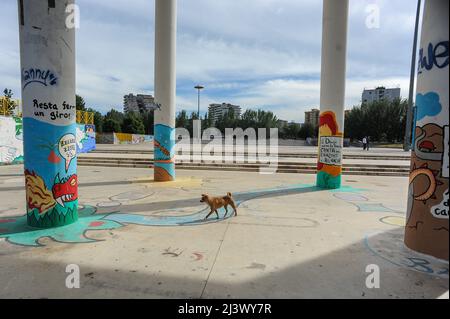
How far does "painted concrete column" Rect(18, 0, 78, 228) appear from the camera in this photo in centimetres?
530

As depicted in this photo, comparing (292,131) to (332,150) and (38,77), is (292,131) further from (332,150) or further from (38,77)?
(38,77)

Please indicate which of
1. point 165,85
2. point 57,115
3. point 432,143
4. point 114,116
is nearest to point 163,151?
point 165,85

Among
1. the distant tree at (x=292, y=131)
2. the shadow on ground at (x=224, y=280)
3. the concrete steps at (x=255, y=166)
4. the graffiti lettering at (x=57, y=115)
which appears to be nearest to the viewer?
the shadow on ground at (x=224, y=280)

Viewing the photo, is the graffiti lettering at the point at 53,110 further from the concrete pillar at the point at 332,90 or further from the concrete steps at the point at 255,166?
the concrete steps at the point at 255,166

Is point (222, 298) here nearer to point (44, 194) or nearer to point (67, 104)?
point (44, 194)

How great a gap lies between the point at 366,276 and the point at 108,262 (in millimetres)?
3560

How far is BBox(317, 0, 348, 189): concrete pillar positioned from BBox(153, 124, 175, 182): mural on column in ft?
19.6

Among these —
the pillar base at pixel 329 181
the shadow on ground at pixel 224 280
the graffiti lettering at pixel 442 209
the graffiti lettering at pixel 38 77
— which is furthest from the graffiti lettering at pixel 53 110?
the pillar base at pixel 329 181

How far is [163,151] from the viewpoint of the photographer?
38.7 feet

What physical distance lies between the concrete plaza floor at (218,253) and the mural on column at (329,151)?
7.56ft

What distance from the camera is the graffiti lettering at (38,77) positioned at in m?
5.32

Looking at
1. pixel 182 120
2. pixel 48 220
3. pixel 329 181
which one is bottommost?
pixel 48 220

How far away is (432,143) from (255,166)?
12.4 meters
